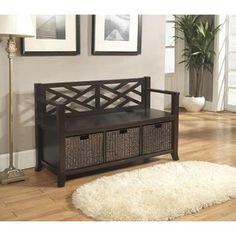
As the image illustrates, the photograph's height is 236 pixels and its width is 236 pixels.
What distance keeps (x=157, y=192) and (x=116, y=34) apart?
1.68 meters

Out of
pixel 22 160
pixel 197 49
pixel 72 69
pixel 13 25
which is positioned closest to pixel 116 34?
pixel 72 69

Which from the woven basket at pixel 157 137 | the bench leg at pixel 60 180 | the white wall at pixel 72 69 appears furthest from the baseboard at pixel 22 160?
the woven basket at pixel 157 137

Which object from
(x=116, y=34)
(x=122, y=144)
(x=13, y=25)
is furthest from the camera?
(x=116, y=34)

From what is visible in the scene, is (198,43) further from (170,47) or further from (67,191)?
(67,191)

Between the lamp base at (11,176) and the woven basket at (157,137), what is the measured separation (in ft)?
3.47

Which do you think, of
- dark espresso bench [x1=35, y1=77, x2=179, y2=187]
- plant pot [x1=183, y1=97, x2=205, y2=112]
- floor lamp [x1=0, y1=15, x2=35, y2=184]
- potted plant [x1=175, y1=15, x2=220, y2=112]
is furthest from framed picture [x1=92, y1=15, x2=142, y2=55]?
plant pot [x1=183, y1=97, x2=205, y2=112]

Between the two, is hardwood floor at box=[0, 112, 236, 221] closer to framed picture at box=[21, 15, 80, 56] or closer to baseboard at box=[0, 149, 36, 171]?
baseboard at box=[0, 149, 36, 171]

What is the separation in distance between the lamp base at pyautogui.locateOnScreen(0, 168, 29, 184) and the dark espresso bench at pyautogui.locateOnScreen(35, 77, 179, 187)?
0.74 ft

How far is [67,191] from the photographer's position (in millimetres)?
2621

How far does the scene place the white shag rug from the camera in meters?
2.15

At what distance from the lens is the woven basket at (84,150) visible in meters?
2.74

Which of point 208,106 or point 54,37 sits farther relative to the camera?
point 208,106
